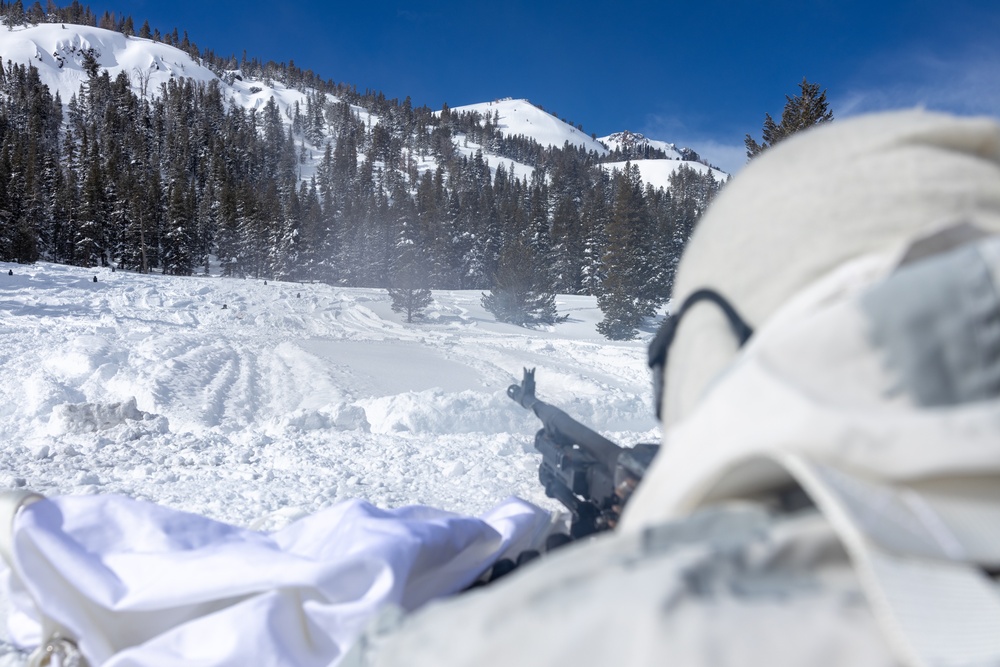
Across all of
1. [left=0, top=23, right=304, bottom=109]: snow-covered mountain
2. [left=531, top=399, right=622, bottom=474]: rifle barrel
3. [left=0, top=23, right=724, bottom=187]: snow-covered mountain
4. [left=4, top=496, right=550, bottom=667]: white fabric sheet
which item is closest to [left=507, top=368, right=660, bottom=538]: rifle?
[left=531, top=399, right=622, bottom=474]: rifle barrel

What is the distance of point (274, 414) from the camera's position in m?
6.67

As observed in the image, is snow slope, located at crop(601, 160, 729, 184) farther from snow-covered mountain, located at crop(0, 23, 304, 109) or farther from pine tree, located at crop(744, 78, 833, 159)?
pine tree, located at crop(744, 78, 833, 159)

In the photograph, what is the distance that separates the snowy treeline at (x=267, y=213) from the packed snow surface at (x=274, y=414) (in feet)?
43.8

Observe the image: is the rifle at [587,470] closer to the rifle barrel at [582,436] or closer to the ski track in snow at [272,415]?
the rifle barrel at [582,436]

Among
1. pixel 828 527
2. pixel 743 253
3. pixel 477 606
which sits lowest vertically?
pixel 477 606

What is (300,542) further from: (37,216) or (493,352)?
(37,216)

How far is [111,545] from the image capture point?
192 cm

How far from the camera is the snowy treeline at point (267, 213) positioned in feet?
130

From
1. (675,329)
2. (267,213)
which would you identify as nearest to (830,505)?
(675,329)

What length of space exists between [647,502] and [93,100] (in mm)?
102007

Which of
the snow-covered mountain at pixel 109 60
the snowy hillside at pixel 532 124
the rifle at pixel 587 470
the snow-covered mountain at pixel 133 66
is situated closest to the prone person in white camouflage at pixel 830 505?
the rifle at pixel 587 470

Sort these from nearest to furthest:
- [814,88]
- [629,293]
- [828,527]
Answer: [828,527]
[814,88]
[629,293]

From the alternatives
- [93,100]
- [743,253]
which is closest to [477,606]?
[743,253]

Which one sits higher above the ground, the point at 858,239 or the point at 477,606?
the point at 858,239
